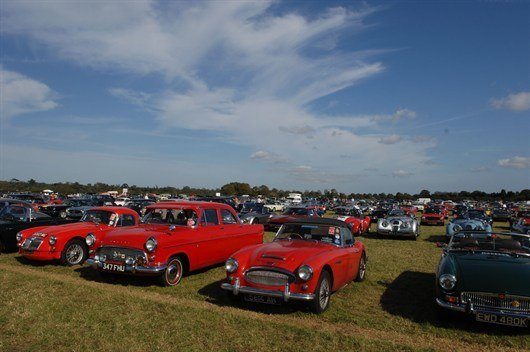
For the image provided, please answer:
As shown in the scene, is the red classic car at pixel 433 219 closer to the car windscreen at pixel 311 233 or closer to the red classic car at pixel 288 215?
the red classic car at pixel 288 215

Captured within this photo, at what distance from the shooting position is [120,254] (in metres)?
8.26

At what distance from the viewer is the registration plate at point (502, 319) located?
5.53 m

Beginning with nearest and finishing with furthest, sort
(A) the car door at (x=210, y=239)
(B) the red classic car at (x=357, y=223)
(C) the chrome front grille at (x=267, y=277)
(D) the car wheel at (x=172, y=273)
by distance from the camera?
(C) the chrome front grille at (x=267, y=277), (D) the car wheel at (x=172, y=273), (A) the car door at (x=210, y=239), (B) the red classic car at (x=357, y=223)

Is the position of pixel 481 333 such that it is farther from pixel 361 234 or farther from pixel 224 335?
pixel 361 234

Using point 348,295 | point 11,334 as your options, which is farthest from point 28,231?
point 348,295

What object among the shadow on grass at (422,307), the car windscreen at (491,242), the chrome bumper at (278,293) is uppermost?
the car windscreen at (491,242)

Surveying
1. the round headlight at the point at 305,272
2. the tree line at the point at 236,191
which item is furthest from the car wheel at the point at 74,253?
the tree line at the point at 236,191

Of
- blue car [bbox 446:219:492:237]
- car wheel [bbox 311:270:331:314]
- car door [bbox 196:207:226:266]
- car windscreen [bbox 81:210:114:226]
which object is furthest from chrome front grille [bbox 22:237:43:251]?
blue car [bbox 446:219:492:237]

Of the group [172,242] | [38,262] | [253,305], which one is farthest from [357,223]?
[38,262]

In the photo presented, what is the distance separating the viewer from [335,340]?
17.8ft

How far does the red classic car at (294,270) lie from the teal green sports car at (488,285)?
1.69 metres

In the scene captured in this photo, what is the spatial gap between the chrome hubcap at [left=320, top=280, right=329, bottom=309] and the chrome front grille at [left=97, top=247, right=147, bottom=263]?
3503 mm

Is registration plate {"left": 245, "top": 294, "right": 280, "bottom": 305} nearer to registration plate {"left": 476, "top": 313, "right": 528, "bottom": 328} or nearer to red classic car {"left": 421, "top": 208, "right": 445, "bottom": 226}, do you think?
registration plate {"left": 476, "top": 313, "right": 528, "bottom": 328}

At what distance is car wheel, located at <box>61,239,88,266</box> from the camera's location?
33.8 ft
